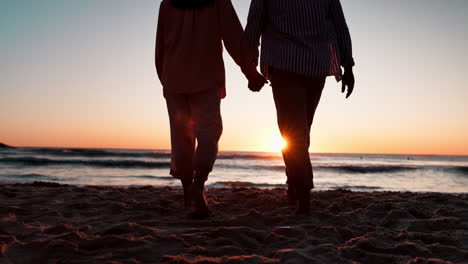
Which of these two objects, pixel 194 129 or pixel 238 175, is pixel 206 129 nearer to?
pixel 194 129

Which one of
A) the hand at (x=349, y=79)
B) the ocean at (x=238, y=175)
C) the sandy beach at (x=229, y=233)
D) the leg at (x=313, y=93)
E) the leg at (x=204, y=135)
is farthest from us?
the ocean at (x=238, y=175)

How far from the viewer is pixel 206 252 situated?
169 cm

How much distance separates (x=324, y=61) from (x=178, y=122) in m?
1.23

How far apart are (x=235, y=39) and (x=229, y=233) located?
1.47 metres

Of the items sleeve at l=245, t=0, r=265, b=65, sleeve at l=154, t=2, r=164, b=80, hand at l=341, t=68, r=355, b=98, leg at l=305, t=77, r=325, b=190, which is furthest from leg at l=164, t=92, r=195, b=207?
hand at l=341, t=68, r=355, b=98

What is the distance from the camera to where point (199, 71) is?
2637mm

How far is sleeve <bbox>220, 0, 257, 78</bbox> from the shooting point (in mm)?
2695

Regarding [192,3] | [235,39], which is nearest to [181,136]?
[235,39]

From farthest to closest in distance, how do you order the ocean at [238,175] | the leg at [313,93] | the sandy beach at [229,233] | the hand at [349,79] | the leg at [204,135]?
the ocean at [238,175] → the hand at [349,79] → the leg at [313,93] → the leg at [204,135] → the sandy beach at [229,233]

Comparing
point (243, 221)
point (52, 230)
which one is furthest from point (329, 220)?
point (52, 230)

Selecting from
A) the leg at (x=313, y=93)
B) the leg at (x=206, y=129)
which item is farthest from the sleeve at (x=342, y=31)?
the leg at (x=206, y=129)

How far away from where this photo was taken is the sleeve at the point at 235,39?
2695 mm

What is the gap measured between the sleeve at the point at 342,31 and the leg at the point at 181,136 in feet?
4.37

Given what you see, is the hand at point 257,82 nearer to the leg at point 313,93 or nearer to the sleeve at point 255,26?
the sleeve at point 255,26
